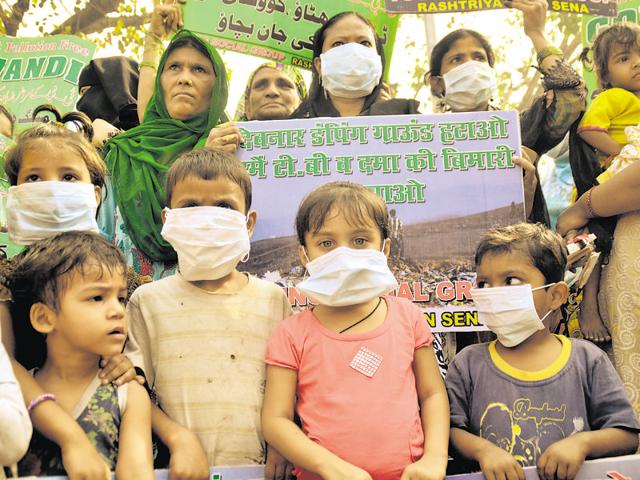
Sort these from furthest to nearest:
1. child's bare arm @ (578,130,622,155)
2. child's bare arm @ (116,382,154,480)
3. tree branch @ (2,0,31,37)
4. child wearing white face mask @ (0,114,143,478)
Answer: tree branch @ (2,0,31,37) → child's bare arm @ (578,130,622,155) → child wearing white face mask @ (0,114,143,478) → child's bare arm @ (116,382,154,480)

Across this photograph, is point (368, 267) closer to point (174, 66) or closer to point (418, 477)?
point (418, 477)

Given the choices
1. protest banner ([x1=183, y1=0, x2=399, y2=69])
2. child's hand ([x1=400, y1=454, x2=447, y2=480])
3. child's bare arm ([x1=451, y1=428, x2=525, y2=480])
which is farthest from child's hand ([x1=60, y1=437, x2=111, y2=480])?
protest banner ([x1=183, y1=0, x2=399, y2=69])

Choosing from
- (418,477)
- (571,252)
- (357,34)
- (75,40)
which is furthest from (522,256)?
(75,40)

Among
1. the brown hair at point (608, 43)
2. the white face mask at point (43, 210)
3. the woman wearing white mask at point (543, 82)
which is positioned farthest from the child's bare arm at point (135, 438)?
the brown hair at point (608, 43)

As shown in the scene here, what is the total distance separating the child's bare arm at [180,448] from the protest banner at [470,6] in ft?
10.3

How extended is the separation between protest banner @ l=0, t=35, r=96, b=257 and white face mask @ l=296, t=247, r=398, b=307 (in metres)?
5.06

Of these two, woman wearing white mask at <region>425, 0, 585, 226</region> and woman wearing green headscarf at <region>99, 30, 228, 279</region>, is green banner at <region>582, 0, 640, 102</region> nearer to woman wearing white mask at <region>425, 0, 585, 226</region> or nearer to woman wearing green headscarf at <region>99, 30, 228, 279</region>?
woman wearing white mask at <region>425, 0, 585, 226</region>

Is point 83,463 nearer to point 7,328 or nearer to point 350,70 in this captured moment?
point 7,328

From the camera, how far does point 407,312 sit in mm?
2850

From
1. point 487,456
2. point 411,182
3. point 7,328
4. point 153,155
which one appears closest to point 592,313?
point 411,182

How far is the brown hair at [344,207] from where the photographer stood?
2844mm

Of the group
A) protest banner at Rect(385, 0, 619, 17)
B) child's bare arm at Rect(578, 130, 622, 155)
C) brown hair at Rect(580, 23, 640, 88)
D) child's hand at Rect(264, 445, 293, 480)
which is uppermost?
protest banner at Rect(385, 0, 619, 17)

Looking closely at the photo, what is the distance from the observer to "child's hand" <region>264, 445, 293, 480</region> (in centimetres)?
256

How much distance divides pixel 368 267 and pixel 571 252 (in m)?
1.43
